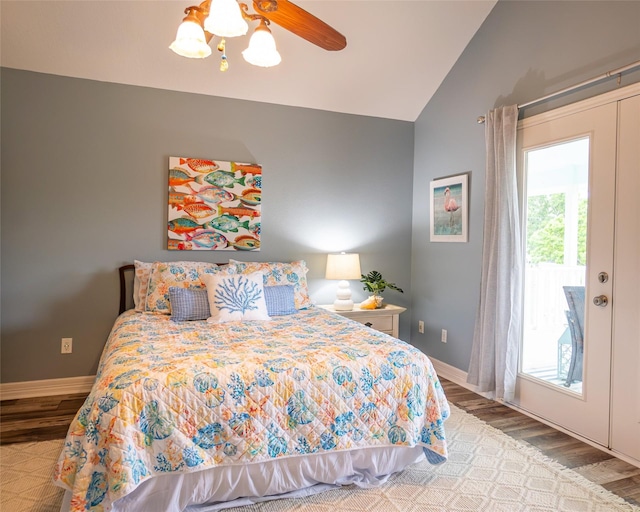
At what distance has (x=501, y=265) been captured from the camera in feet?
10.4

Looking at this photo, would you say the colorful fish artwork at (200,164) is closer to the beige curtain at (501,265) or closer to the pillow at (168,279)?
the pillow at (168,279)

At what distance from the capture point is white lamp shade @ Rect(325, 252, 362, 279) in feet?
12.9

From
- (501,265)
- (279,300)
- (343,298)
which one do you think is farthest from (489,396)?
(279,300)

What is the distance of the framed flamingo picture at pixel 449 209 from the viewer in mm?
3791

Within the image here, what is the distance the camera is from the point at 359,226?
4.35 metres

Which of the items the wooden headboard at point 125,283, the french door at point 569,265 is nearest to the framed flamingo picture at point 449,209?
the french door at point 569,265

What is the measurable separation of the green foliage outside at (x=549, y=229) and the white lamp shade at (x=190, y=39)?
2374 mm

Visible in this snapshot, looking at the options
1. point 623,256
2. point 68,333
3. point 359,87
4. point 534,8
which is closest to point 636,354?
point 623,256

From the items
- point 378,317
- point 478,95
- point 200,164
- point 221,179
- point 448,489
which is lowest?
point 448,489

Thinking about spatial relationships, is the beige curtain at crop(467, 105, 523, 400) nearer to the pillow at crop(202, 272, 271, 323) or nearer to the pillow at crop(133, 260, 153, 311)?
the pillow at crop(202, 272, 271, 323)

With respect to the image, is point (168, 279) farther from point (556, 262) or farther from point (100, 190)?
point (556, 262)

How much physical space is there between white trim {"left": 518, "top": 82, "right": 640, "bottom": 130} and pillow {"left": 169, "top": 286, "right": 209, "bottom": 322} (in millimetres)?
2606

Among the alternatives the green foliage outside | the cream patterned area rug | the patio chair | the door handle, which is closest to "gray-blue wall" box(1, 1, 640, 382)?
the green foliage outside

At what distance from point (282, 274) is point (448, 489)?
78.7 inches
